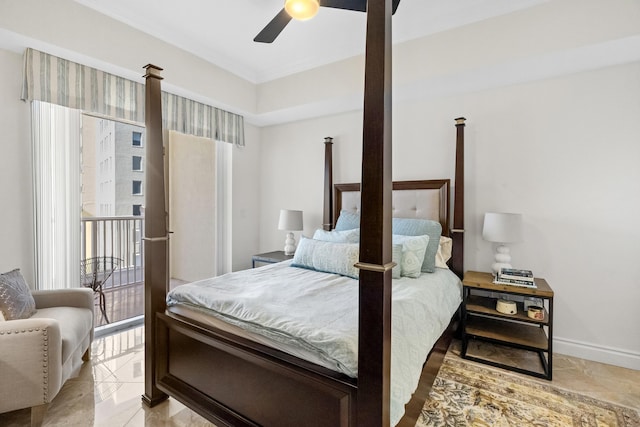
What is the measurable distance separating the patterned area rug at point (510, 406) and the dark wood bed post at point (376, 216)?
3.26ft

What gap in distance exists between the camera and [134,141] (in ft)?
13.7

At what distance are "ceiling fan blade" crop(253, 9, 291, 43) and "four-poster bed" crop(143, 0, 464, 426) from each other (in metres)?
0.76

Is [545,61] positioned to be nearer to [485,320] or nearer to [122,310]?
[485,320]

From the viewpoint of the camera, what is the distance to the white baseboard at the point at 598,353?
7.88 feet

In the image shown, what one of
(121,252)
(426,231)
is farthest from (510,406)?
(121,252)

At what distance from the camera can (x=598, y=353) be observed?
2.51 meters

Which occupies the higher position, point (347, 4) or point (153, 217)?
point (347, 4)

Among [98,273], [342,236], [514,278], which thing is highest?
[342,236]

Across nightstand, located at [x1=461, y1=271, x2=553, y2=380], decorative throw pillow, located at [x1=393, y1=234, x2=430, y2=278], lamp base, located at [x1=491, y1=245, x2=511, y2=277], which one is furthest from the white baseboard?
decorative throw pillow, located at [x1=393, y1=234, x2=430, y2=278]

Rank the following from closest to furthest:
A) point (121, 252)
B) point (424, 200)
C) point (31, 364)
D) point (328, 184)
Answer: point (31, 364) < point (424, 200) < point (328, 184) < point (121, 252)

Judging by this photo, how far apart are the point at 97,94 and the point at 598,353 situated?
476 centimetres

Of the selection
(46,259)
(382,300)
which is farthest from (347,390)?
(46,259)

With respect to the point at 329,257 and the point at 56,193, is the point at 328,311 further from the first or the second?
the point at 56,193

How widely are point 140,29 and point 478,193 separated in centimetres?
347
